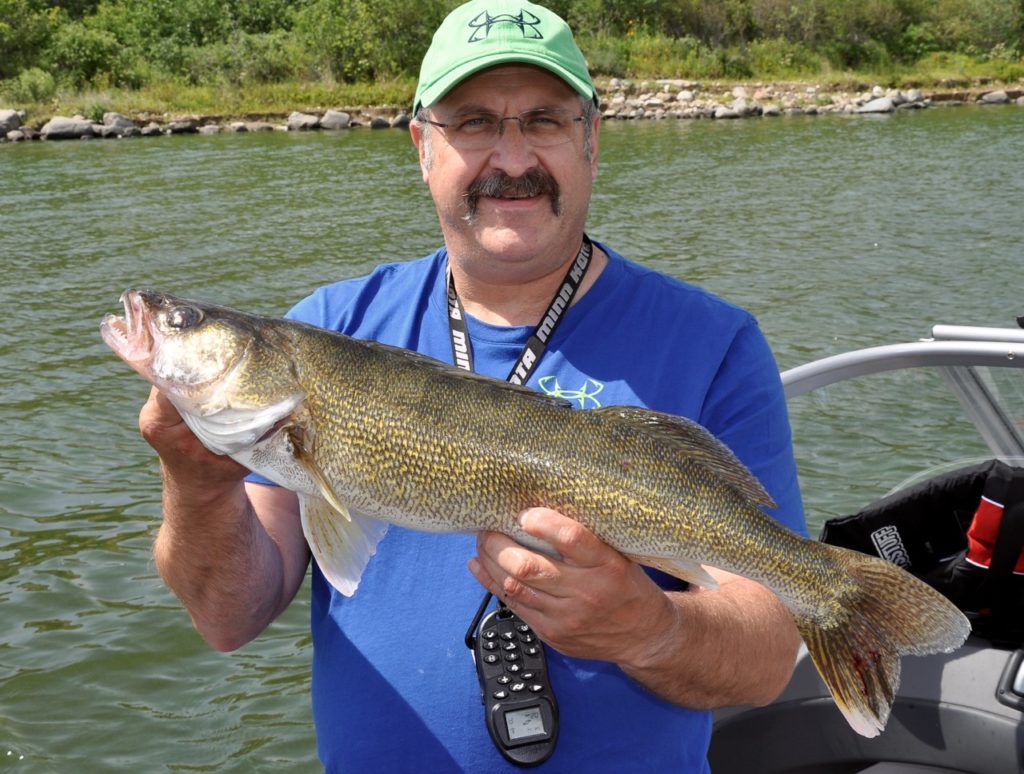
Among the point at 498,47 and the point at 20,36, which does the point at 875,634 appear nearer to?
the point at 498,47

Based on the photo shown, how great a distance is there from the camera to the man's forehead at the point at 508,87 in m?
3.12

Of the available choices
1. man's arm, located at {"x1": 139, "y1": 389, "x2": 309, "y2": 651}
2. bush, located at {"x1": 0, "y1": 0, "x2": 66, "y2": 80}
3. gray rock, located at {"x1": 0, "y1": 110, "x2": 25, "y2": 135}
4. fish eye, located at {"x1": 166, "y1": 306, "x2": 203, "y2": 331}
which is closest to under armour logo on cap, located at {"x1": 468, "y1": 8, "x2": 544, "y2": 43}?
fish eye, located at {"x1": 166, "y1": 306, "x2": 203, "y2": 331}

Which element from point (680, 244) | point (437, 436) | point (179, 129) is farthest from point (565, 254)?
point (179, 129)

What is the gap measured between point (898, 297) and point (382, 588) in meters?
12.8

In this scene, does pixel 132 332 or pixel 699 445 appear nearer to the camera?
pixel 699 445

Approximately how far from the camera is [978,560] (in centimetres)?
354

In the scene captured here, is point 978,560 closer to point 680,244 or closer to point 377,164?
point 680,244

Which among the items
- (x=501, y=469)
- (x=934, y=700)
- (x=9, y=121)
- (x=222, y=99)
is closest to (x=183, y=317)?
(x=501, y=469)

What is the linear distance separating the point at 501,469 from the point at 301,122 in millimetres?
40989

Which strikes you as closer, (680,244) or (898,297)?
(898,297)

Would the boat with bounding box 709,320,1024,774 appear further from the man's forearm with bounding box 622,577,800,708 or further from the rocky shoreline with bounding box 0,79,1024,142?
the rocky shoreline with bounding box 0,79,1024,142

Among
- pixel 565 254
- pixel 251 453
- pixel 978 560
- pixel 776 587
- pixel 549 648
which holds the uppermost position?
pixel 565 254

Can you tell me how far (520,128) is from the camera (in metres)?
3.12

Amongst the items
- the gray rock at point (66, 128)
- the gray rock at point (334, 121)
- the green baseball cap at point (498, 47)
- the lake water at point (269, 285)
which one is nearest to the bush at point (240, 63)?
the gray rock at point (334, 121)
